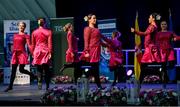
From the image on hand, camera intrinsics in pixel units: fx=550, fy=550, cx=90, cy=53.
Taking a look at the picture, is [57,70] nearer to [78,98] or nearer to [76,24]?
[76,24]

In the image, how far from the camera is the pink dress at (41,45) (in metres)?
14.2

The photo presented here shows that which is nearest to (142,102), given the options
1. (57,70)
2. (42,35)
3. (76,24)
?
(42,35)

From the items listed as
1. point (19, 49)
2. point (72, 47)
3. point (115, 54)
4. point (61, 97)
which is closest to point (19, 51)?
point (19, 49)

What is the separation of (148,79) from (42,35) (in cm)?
564

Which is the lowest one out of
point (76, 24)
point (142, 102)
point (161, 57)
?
point (142, 102)

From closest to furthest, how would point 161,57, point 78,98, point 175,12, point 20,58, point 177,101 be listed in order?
point 177,101
point 78,98
point 161,57
point 20,58
point 175,12

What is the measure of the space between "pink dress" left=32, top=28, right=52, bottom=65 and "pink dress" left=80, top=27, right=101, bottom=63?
122 centimetres

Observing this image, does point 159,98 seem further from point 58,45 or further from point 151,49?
point 58,45

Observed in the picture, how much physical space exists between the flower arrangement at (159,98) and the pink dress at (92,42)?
2712mm

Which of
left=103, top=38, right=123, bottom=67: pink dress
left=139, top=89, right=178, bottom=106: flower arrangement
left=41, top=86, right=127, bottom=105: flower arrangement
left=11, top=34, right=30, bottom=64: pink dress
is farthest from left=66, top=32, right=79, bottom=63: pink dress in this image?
left=139, top=89, right=178, bottom=106: flower arrangement

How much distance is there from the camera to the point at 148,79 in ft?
61.2

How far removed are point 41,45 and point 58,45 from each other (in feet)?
21.0

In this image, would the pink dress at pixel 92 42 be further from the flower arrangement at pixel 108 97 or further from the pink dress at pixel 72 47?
the pink dress at pixel 72 47

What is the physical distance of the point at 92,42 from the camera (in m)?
13.5
